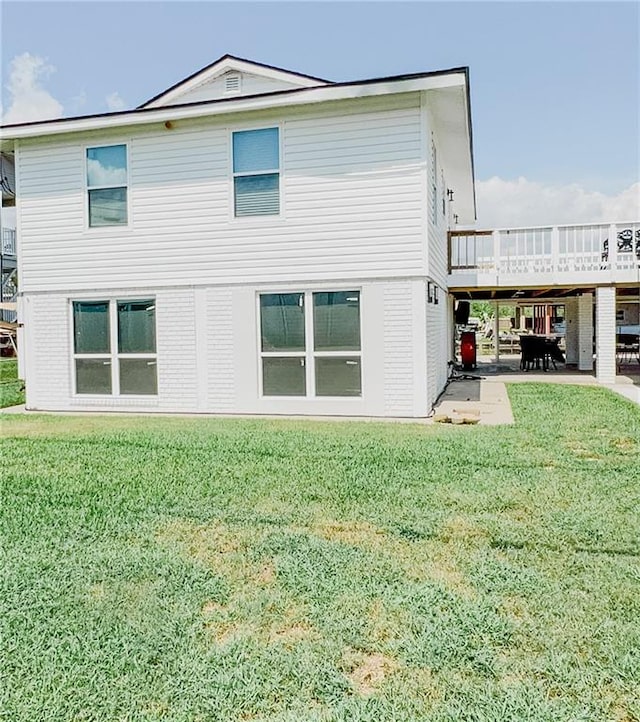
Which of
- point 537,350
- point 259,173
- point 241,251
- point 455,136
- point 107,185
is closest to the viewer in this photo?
point 259,173

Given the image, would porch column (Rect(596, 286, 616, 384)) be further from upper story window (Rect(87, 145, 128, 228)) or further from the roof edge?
upper story window (Rect(87, 145, 128, 228))

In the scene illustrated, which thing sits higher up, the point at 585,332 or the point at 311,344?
the point at 585,332

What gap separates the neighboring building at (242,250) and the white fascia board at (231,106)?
0.03 metres

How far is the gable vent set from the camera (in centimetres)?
1243

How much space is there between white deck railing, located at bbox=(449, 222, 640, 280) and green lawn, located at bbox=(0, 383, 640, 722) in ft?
28.6

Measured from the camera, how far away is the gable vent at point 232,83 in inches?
489

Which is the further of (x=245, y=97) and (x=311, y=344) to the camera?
(x=311, y=344)

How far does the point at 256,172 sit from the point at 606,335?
356 inches

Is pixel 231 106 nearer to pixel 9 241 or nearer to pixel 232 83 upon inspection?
pixel 232 83

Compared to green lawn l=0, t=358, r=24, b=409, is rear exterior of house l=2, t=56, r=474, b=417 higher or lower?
higher

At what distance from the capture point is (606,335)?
14.1 m

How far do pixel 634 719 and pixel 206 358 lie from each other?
8888mm

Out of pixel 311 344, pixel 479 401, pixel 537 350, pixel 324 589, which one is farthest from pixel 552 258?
pixel 324 589

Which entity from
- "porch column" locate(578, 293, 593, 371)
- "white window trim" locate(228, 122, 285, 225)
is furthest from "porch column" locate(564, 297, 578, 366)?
"white window trim" locate(228, 122, 285, 225)
